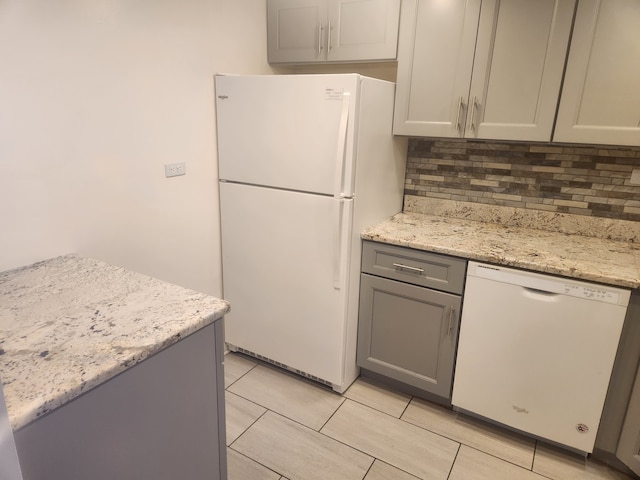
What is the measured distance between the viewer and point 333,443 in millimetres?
1984

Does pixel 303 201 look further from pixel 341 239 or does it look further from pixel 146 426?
pixel 146 426

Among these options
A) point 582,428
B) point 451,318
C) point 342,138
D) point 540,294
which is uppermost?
point 342,138

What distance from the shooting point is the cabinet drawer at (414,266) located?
6.46ft

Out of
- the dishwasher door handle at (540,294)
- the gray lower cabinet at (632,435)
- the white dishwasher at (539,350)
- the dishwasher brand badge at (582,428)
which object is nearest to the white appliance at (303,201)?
the white dishwasher at (539,350)

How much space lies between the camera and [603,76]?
1.75 m

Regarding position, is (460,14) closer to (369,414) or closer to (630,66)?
(630,66)

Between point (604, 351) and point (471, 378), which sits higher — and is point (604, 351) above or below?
above

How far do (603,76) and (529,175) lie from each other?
1.97 ft

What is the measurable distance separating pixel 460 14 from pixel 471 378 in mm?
1686

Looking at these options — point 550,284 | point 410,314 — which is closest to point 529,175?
point 550,284

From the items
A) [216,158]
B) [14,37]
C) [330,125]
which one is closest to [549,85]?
[330,125]

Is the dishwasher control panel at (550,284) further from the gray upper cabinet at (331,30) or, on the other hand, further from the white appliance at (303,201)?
the gray upper cabinet at (331,30)

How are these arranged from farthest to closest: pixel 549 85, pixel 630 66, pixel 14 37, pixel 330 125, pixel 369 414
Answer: pixel 369 414, pixel 330 125, pixel 549 85, pixel 630 66, pixel 14 37

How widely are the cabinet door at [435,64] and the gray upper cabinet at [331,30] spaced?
90 mm
